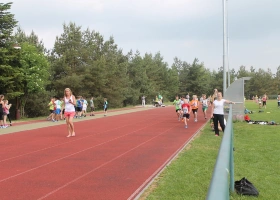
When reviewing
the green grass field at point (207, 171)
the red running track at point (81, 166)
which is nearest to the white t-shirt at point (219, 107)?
the red running track at point (81, 166)

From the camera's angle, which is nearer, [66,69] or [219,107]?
[219,107]

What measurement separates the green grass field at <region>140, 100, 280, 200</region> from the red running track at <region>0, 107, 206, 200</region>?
391 mm

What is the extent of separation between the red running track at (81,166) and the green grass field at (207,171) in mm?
391

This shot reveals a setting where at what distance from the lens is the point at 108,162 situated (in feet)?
27.8

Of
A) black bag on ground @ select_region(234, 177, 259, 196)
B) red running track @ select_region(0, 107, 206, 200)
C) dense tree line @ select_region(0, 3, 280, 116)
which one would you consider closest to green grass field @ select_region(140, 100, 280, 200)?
black bag on ground @ select_region(234, 177, 259, 196)

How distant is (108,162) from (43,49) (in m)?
34.6

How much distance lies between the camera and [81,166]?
26.3 ft

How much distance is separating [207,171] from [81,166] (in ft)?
9.67

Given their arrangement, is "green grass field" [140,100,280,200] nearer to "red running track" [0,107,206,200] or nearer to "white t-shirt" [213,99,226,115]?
"red running track" [0,107,206,200]

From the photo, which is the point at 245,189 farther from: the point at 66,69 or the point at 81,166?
the point at 66,69

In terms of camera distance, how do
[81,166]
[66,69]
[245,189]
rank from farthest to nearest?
[66,69], [81,166], [245,189]

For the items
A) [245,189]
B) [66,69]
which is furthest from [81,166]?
[66,69]

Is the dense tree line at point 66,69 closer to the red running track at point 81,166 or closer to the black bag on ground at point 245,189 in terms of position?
the red running track at point 81,166

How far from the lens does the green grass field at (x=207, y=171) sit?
5.77 metres
